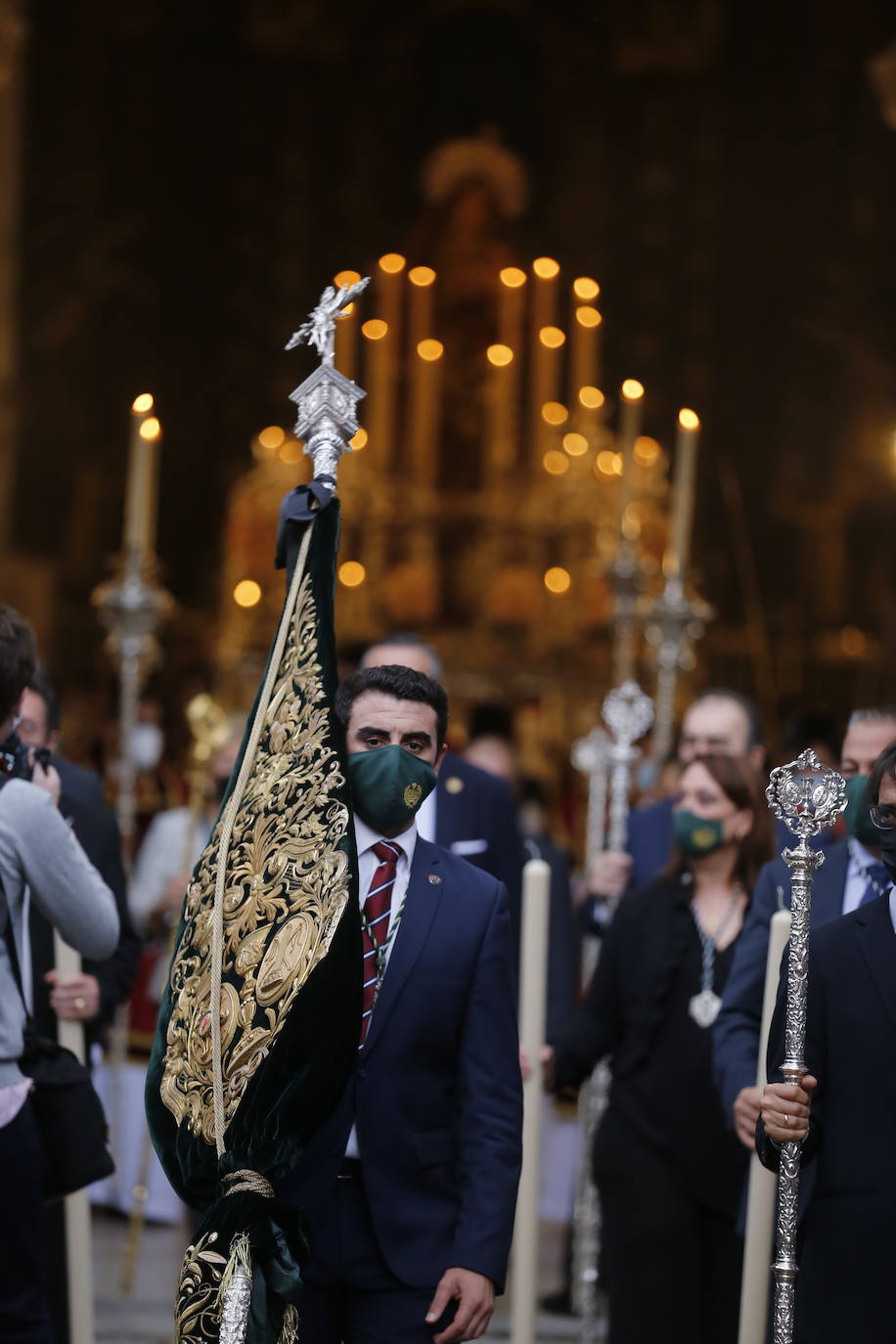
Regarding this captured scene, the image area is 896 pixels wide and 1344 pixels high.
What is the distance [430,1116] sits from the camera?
350cm

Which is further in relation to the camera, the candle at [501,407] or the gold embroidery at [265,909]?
the candle at [501,407]

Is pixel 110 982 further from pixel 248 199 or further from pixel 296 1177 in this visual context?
pixel 248 199

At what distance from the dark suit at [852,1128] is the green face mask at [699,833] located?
155 centimetres

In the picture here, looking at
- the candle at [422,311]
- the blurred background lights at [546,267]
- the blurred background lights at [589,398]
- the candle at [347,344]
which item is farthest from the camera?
the candle at [422,311]

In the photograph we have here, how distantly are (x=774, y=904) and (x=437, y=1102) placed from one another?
51.3 inches

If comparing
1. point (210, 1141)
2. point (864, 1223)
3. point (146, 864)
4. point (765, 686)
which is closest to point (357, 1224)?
point (210, 1141)

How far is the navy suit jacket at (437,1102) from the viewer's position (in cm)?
341

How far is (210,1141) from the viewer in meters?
3.23

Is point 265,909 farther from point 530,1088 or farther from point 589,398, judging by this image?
point 589,398

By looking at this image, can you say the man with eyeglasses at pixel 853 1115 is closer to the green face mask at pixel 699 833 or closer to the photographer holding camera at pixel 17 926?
the photographer holding camera at pixel 17 926

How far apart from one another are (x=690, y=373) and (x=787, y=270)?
4.17 ft

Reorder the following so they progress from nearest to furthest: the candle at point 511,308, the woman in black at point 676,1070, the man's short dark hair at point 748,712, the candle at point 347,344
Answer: the woman in black at point 676,1070 < the man's short dark hair at point 748,712 < the candle at point 347,344 < the candle at point 511,308

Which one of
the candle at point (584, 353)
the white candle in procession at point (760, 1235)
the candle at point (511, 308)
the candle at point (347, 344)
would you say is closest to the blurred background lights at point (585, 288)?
the candle at point (584, 353)

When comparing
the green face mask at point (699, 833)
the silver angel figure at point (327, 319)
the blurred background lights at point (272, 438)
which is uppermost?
the blurred background lights at point (272, 438)
